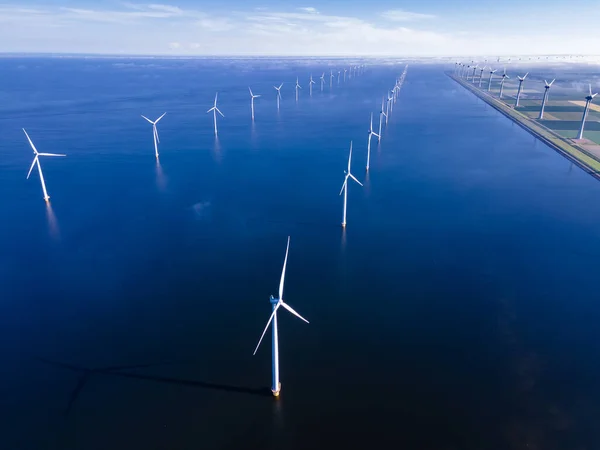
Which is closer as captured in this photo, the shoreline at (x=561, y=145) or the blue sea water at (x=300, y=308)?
the blue sea water at (x=300, y=308)

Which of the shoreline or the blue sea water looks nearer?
the blue sea water

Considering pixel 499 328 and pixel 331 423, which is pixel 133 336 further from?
pixel 499 328

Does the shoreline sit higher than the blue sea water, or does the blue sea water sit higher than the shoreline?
the shoreline

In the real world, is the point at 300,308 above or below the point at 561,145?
below

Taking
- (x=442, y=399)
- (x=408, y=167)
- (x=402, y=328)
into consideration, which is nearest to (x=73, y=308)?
(x=402, y=328)

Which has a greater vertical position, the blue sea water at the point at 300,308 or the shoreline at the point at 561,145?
the shoreline at the point at 561,145

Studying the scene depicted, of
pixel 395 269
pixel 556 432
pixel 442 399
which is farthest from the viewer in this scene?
pixel 395 269

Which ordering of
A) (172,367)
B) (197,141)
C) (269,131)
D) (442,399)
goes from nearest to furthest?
1. (442,399)
2. (172,367)
3. (197,141)
4. (269,131)

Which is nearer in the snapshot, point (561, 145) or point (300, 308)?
point (300, 308)
